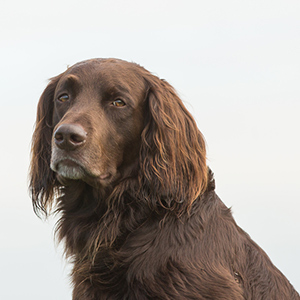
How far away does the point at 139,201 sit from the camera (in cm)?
573

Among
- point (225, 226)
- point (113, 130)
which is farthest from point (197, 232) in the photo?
point (113, 130)

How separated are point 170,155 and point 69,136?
3.74ft

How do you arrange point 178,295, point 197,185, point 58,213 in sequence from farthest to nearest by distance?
point 58,213, point 197,185, point 178,295

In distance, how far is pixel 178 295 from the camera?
5.36 m

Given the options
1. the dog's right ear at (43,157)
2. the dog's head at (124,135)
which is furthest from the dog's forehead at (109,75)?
the dog's right ear at (43,157)

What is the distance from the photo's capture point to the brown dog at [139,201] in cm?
542

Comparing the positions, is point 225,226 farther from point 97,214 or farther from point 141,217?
point 97,214

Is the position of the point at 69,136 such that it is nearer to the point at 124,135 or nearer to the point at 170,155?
the point at 124,135

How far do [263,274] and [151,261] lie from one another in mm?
1262

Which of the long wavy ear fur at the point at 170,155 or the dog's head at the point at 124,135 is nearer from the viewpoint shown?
the dog's head at the point at 124,135

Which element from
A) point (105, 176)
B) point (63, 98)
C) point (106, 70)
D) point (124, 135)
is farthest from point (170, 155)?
point (63, 98)

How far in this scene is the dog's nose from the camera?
522 centimetres

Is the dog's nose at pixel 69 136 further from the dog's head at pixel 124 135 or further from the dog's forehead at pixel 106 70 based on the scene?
the dog's forehead at pixel 106 70

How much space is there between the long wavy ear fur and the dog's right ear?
1.17m
